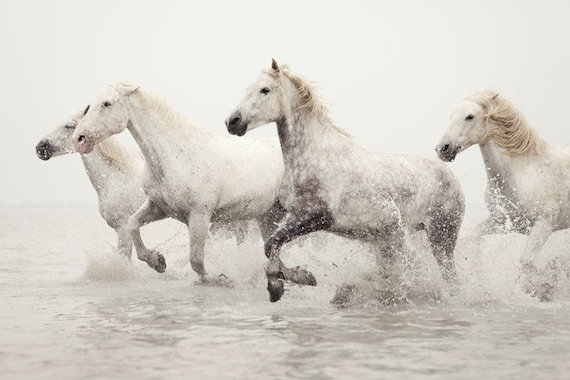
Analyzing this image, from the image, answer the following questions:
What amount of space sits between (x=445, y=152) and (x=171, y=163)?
3010 millimetres

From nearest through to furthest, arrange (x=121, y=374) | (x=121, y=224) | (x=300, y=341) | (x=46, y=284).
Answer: (x=121, y=374)
(x=300, y=341)
(x=46, y=284)
(x=121, y=224)

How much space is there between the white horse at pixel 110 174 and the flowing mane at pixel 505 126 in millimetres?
4641

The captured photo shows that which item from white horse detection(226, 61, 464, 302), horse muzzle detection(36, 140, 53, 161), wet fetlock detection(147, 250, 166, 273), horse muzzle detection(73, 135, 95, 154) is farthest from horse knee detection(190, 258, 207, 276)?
horse muzzle detection(36, 140, 53, 161)

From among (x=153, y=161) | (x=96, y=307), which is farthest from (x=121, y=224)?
(x=96, y=307)

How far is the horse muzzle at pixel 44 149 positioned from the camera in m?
10.9

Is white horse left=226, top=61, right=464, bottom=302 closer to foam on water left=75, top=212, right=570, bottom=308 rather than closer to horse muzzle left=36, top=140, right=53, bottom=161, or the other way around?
foam on water left=75, top=212, right=570, bottom=308

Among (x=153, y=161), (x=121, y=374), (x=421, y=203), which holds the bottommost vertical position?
(x=121, y=374)

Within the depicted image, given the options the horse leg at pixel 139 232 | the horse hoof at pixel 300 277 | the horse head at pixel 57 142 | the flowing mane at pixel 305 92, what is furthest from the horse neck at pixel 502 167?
the horse head at pixel 57 142

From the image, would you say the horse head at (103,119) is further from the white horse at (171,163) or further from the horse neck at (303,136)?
the horse neck at (303,136)

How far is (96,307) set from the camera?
7.77 m

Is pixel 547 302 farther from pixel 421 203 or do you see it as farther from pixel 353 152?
pixel 353 152

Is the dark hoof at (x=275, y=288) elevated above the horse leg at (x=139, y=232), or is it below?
below

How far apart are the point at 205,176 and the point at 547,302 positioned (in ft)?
12.8

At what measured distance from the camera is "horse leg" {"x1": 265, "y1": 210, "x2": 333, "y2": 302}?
712cm
